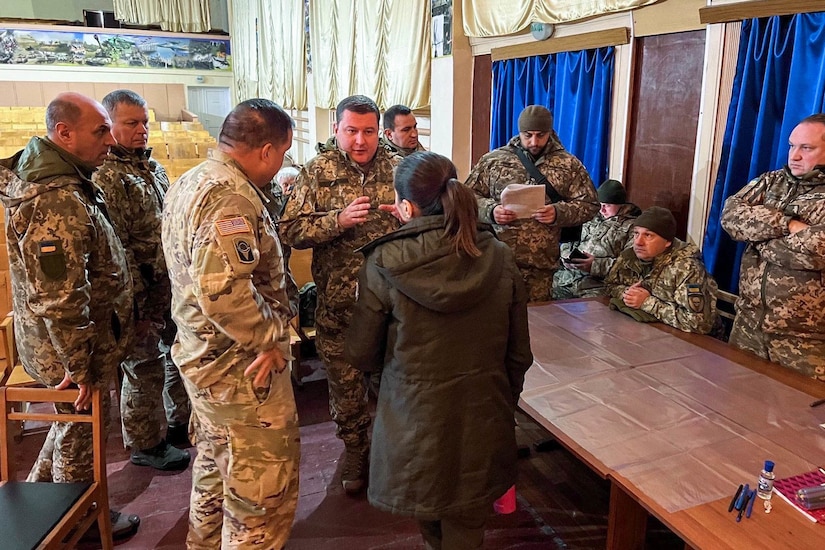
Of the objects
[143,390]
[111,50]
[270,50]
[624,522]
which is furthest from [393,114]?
[111,50]

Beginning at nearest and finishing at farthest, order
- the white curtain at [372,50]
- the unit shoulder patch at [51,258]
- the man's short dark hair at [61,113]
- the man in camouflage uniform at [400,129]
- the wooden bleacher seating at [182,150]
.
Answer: the unit shoulder patch at [51,258] → the man's short dark hair at [61,113] → the man in camouflage uniform at [400,129] → the white curtain at [372,50] → the wooden bleacher seating at [182,150]

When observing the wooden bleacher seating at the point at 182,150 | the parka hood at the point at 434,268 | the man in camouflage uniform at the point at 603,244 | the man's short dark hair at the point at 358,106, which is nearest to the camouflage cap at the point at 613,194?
the man in camouflage uniform at the point at 603,244

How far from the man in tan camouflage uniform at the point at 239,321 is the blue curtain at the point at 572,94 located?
2638mm

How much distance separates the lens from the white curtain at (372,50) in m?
5.36

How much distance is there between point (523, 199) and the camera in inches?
108

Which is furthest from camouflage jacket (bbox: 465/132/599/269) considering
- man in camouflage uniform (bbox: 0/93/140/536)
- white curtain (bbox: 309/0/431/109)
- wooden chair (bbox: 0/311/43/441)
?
white curtain (bbox: 309/0/431/109)

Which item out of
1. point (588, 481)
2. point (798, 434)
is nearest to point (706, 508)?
point (798, 434)

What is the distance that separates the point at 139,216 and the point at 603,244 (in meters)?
2.30

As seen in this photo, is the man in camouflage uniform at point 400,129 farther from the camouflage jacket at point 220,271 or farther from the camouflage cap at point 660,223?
the camouflage jacket at point 220,271

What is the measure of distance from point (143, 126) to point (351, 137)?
34.9 inches

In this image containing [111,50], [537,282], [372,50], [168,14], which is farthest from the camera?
[168,14]

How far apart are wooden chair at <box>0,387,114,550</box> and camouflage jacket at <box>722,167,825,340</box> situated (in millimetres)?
2317

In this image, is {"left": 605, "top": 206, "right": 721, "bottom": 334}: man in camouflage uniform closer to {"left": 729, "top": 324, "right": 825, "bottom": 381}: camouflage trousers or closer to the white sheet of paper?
{"left": 729, "top": 324, "right": 825, "bottom": 381}: camouflage trousers

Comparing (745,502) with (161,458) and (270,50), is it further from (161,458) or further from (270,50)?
(270,50)
